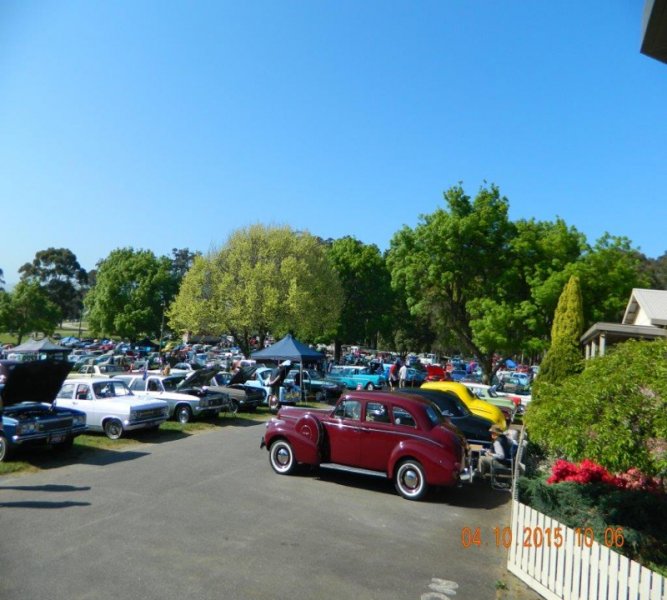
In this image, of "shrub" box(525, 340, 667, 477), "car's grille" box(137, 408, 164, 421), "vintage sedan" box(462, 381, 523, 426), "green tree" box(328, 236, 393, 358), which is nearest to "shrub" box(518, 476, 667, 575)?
"shrub" box(525, 340, 667, 477)

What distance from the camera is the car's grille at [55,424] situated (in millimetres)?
11875

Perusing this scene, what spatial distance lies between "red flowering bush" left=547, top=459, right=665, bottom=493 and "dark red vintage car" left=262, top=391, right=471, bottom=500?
171cm

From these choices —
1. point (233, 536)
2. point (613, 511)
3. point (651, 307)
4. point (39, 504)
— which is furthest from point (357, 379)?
point (613, 511)

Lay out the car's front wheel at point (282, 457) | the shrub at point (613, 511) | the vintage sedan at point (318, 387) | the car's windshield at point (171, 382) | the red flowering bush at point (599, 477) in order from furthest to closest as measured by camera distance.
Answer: the vintage sedan at point (318, 387)
the car's windshield at point (171, 382)
the car's front wheel at point (282, 457)
the red flowering bush at point (599, 477)
the shrub at point (613, 511)

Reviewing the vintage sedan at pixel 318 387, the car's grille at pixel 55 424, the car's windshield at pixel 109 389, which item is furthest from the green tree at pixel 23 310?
the car's grille at pixel 55 424

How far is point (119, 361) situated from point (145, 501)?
35289 mm

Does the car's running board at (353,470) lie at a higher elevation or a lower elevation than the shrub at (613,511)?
lower

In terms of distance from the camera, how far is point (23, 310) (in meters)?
55.0

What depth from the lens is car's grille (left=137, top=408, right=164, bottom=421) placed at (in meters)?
14.9

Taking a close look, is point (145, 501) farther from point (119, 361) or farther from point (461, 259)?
point (119, 361)

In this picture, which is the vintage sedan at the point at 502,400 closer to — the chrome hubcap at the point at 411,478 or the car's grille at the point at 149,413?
the chrome hubcap at the point at 411,478

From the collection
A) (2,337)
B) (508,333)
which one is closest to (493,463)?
(508,333)

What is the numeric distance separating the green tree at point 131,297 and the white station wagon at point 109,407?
36.8 metres
